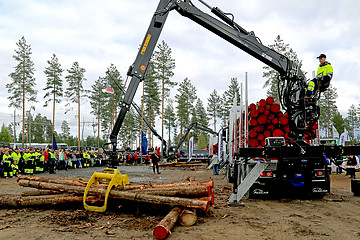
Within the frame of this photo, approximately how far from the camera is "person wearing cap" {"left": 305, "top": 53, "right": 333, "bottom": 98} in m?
7.34

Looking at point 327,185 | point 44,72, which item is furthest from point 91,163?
point 327,185

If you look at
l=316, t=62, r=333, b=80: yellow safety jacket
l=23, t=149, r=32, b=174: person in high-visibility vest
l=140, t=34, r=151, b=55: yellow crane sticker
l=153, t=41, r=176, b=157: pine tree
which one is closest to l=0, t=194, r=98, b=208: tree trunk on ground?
l=140, t=34, r=151, b=55: yellow crane sticker

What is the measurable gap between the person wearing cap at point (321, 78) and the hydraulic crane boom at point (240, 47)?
0.29 meters

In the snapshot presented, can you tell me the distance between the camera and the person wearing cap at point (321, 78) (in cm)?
734

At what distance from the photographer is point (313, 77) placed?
791 cm

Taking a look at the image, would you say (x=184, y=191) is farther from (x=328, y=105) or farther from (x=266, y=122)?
(x=328, y=105)

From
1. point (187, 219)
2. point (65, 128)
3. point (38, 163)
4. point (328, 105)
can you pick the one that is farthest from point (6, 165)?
point (65, 128)

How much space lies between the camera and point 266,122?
974cm

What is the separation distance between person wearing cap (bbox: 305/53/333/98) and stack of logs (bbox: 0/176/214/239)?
374cm

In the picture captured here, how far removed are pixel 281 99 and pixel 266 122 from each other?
2.06 m

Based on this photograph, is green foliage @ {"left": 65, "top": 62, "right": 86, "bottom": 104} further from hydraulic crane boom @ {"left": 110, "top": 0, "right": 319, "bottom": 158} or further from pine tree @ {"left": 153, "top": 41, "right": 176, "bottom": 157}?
hydraulic crane boom @ {"left": 110, "top": 0, "right": 319, "bottom": 158}

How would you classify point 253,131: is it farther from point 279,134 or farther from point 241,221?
point 241,221

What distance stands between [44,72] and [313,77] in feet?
132

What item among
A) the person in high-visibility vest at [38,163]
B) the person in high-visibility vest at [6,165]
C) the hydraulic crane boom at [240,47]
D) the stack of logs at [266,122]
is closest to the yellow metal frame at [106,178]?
the hydraulic crane boom at [240,47]
